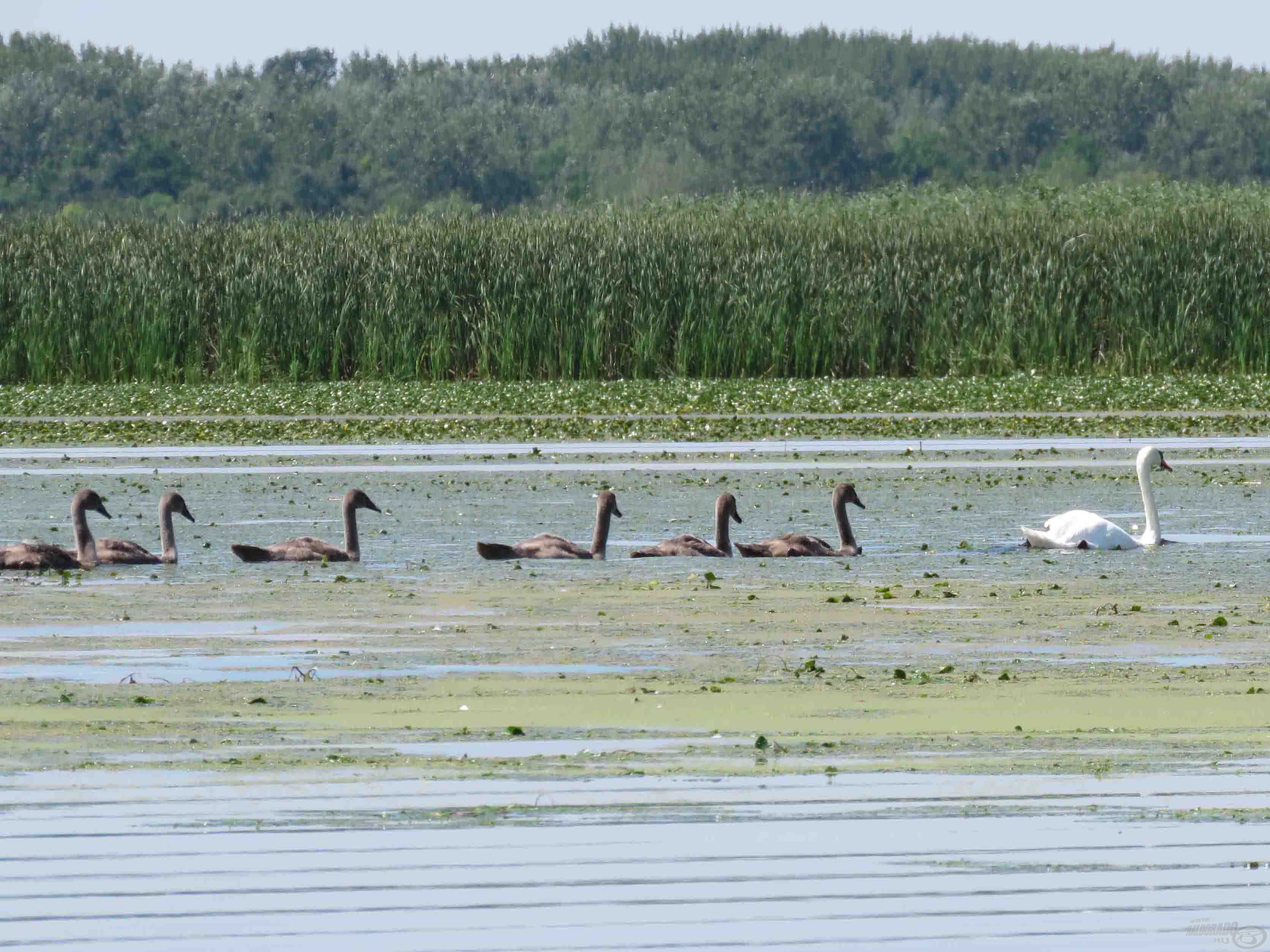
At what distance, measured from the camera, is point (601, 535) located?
14.2m

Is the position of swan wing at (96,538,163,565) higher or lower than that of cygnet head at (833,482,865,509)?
lower

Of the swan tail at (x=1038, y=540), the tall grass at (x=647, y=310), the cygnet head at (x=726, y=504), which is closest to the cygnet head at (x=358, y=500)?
the cygnet head at (x=726, y=504)

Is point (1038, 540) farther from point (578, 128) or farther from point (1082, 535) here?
point (578, 128)

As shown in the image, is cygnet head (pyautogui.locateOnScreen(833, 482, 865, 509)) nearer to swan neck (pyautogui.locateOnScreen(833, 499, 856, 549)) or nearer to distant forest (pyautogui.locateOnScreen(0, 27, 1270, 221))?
swan neck (pyautogui.locateOnScreen(833, 499, 856, 549))

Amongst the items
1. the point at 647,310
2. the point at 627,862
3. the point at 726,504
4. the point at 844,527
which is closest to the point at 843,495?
the point at 844,527

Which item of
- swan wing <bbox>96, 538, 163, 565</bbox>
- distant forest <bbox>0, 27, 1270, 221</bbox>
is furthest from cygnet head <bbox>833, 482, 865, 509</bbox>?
distant forest <bbox>0, 27, 1270, 221</bbox>

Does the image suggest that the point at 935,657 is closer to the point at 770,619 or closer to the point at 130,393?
the point at 770,619

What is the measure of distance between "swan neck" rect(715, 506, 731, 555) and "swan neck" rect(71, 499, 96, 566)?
3.76m

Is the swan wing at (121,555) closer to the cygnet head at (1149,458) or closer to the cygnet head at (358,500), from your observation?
the cygnet head at (358,500)

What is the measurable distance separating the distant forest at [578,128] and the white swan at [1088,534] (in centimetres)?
6685

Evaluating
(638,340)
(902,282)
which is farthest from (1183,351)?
(638,340)

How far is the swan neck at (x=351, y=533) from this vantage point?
1395 cm

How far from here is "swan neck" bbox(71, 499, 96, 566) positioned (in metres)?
13.6

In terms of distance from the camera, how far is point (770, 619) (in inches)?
447
